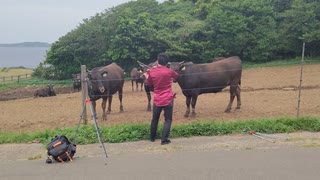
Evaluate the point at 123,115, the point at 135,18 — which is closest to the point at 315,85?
the point at 123,115

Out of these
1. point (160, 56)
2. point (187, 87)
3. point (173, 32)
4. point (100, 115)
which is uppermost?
point (173, 32)

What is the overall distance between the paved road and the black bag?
132 mm

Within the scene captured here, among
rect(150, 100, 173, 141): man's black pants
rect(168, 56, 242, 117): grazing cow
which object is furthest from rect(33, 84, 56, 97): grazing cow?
rect(150, 100, 173, 141): man's black pants

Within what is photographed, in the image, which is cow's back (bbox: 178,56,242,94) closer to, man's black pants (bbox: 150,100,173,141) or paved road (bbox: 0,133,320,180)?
man's black pants (bbox: 150,100,173,141)

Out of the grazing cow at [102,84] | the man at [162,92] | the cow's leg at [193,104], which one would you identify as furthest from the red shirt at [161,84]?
the grazing cow at [102,84]

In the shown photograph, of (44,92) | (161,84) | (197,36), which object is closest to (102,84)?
(161,84)

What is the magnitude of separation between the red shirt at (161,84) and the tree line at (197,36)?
24778mm

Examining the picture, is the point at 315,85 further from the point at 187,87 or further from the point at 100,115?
the point at 100,115

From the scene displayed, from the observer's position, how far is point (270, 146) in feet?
23.5

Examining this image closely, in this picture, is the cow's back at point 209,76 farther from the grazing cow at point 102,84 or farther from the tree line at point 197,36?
the tree line at point 197,36

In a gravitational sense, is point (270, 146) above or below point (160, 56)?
below

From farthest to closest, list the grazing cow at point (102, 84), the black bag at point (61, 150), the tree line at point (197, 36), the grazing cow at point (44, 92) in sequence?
the tree line at point (197, 36)
the grazing cow at point (44, 92)
the grazing cow at point (102, 84)
the black bag at point (61, 150)

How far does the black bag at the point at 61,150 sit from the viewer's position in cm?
649

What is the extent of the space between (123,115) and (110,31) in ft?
79.7
